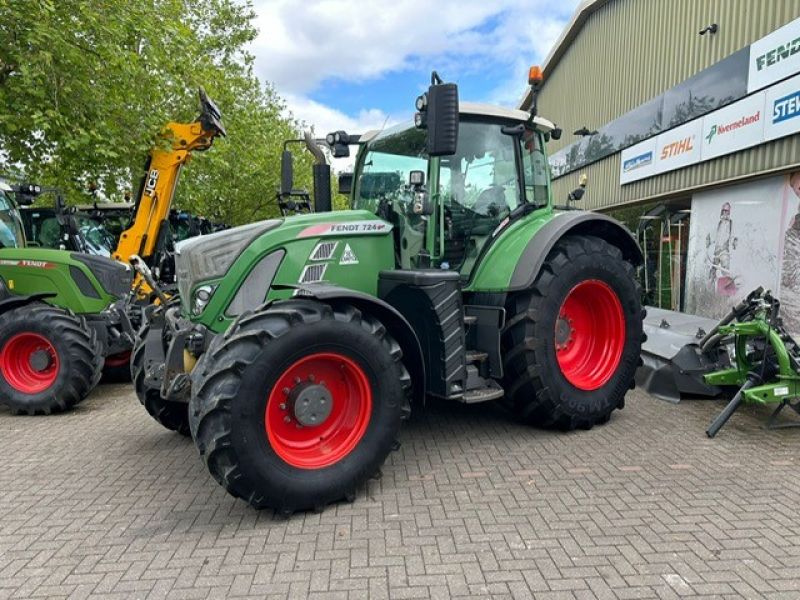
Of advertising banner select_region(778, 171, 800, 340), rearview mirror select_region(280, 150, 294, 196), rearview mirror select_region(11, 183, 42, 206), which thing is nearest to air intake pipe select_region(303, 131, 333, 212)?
rearview mirror select_region(280, 150, 294, 196)

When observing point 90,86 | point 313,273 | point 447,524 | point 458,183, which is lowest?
point 447,524

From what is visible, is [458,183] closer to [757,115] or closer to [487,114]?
[487,114]

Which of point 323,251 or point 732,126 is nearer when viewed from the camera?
point 323,251

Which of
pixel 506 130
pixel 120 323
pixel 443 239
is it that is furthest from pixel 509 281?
pixel 120 323

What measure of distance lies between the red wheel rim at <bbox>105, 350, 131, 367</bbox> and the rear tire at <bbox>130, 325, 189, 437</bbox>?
2.20 metres

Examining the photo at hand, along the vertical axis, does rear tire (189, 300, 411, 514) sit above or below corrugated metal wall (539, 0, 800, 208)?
below

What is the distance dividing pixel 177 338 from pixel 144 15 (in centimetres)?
724

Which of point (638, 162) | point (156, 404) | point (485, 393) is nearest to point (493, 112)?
point (485, 393)

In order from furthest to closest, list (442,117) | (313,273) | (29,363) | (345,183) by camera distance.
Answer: (29,363), (345,183), (313,273), (442,117)

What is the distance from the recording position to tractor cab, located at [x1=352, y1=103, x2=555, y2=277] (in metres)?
4.27

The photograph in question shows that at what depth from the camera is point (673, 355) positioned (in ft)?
18.1

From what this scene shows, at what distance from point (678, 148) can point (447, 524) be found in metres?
9.58

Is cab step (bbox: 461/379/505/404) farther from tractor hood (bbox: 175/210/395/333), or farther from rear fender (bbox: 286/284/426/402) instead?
tractor hood (bbox: 175/210/395/333)

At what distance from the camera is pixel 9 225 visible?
6.88m
